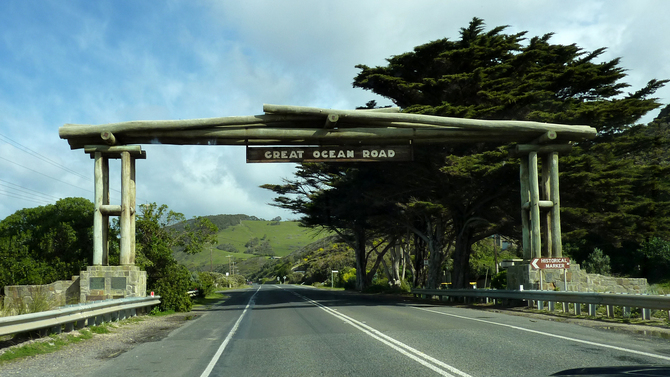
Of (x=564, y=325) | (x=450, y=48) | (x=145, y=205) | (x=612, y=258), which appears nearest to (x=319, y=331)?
(x=564, y=325)

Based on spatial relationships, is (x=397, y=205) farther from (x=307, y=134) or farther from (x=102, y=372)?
(x=102, y=372)

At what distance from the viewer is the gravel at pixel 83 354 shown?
8.80 m

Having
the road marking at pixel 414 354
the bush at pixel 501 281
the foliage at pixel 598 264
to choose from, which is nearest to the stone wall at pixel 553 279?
the road marking at pixel 414 354

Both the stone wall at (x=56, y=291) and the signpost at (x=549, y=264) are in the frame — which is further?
the signpost at (x=549, y=264)

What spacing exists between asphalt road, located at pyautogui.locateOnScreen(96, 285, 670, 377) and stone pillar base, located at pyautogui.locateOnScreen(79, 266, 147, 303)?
5.41 m

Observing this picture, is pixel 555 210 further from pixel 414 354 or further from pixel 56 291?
pixel 56 291

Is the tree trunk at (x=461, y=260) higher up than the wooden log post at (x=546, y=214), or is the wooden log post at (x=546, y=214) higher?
the wooden log post at (x=546, y=214)

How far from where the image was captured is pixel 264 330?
14.1 metres

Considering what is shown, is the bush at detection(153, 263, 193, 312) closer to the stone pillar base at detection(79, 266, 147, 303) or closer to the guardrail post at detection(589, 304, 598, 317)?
the stone pillar base at detection(79, 266, 147, 303)

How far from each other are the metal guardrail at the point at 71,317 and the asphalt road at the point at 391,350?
1.75 metres

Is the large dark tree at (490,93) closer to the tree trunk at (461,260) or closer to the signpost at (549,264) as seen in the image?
the tree trunk at (461,260)

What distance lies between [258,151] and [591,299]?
1139 centimetres

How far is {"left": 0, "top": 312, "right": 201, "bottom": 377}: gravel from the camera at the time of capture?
8.80 m

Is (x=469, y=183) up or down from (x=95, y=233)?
up
